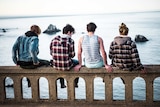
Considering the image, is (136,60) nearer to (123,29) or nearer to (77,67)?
(123,29)

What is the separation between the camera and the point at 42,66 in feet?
12.7

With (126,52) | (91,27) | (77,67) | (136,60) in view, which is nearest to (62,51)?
(77,67)

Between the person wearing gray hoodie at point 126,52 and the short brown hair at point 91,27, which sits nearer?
the person wearing gray hoodie at point 126,52

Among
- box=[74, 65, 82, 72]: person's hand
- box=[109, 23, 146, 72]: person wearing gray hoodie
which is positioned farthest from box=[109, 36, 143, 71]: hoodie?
box=[74, 65, 82, 72]: person's hand

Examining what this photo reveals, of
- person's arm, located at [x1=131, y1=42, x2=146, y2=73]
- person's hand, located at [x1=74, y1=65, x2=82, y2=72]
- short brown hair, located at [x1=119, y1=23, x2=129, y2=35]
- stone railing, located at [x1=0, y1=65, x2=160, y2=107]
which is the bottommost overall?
stone railing, located at [x1=0, y1=65, x2=160, y2=107]

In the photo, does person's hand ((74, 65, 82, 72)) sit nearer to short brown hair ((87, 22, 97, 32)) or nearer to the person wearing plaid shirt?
the person wearing plaid shirt

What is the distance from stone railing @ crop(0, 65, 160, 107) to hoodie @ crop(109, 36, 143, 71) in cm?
7

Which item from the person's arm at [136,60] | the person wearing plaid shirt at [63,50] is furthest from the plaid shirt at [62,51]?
the person's arm at [136,60]

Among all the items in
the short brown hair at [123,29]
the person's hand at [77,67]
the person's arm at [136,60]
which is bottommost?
the person's hand at [77,67]

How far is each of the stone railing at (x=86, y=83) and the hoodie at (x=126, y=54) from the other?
7 cm

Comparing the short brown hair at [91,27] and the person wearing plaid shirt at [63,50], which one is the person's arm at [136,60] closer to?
the short brown hair at [91,27]

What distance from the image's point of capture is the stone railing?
3.64 m

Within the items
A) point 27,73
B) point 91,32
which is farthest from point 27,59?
point 91,32

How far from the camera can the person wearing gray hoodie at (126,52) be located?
11.8 ft
